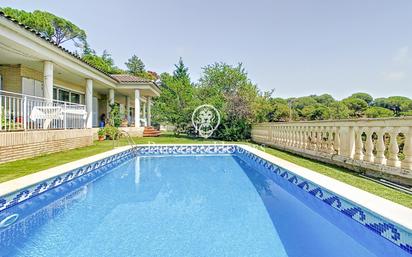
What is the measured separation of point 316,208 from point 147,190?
11.8 ft

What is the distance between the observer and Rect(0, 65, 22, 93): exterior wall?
39.3ft

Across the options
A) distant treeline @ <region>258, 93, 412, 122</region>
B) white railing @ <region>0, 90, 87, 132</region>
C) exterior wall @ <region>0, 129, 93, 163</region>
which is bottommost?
exterior wall @ <region>0, 129, 93, 163</region>

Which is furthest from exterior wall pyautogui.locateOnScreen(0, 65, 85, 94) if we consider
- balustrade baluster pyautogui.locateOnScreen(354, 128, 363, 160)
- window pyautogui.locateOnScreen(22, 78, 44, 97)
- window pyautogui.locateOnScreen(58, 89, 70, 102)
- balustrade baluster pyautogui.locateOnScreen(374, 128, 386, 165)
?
balustrade baluster pyautogui.locateOnScreen(374, 128, 386, 165)

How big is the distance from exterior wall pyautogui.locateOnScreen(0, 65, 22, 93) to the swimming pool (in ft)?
23.9

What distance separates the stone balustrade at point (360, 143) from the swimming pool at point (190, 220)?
164 cm

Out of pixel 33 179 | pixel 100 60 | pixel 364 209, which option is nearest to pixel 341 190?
pixel 364 209

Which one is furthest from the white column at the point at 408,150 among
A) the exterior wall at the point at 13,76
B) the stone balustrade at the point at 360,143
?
the exterior wall at the point at 13,76

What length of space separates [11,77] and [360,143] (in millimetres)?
13321

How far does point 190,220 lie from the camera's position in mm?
4391

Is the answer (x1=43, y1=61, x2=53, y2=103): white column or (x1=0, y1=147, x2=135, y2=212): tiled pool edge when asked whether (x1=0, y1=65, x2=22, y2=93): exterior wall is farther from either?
(x1=0, y1=147, x2=135, y2=212): tiled pool edge

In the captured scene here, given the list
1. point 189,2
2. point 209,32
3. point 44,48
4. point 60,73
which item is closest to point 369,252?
point 44,48

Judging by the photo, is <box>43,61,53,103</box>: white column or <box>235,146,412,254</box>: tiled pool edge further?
<box>43,61,53,103</box>: white column

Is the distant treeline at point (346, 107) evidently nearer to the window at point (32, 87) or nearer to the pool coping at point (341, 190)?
the window at point (32, 87)

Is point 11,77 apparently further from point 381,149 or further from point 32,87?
point 381,149
